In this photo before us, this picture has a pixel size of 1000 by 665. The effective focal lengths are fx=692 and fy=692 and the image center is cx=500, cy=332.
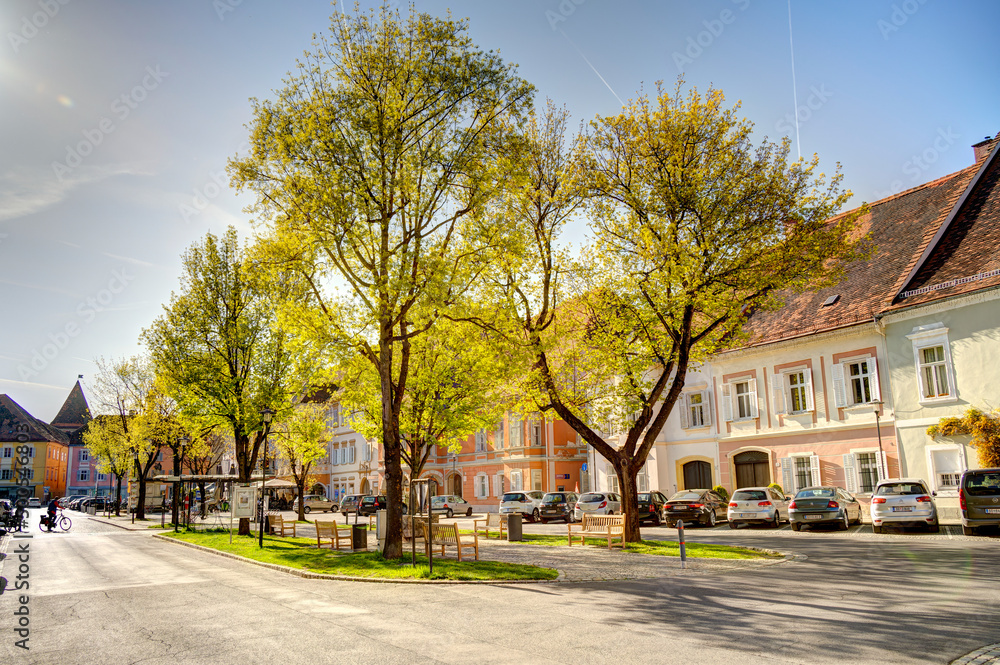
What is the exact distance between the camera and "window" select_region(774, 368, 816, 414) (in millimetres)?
30438

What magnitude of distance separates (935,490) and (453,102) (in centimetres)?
2161

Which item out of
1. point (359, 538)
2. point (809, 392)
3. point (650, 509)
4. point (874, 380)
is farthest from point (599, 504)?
point (359, 538)

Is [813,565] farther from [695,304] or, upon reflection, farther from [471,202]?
[471,202]

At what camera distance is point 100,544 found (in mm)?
26719

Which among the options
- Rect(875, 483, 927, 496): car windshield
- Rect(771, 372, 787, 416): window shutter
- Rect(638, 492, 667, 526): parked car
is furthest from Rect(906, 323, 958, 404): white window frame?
Rect(638, 492, 667, 526): parked car

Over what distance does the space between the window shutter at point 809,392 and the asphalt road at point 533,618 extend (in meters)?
14.8

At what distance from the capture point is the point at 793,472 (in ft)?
100

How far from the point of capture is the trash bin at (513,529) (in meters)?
22.9

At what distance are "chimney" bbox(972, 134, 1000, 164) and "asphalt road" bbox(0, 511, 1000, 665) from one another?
Answer: 67.8 ft

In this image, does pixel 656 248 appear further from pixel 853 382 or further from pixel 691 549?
pixel 853 382

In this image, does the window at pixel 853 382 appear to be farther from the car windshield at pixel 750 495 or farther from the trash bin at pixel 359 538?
the trash bin at pixel 359 538

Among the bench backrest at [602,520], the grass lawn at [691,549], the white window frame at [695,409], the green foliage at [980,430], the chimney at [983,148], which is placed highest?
the chimney at [983,148]

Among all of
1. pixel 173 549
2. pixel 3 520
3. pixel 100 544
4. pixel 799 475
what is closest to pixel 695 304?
pixel 799 475

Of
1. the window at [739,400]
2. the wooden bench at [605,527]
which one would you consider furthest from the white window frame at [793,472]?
the wooden bench at [605,527]
